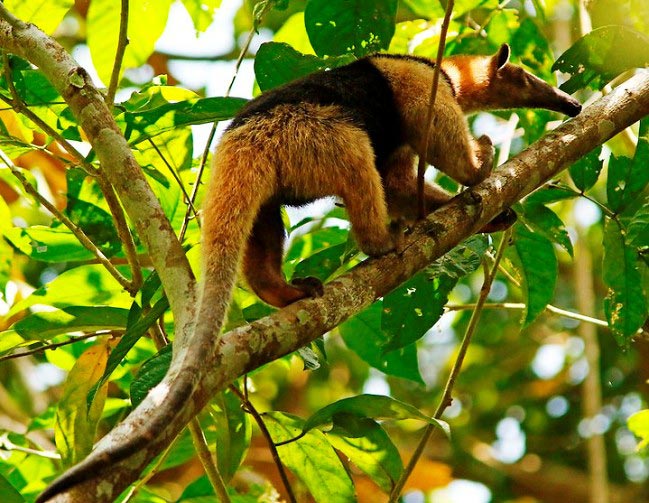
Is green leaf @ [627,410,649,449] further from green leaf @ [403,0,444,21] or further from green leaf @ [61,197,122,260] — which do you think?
green leaf @ [61,197,122,260]

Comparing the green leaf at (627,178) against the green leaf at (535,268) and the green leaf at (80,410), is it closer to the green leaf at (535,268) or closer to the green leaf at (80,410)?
the green leaf at (535,268)

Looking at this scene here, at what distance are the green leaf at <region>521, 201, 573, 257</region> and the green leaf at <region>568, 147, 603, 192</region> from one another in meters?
0.16

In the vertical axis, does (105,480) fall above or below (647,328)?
below

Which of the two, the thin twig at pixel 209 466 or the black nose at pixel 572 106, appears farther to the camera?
the black nose at pixel 572 106

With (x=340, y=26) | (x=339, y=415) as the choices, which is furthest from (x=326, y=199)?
(x=339, y=415)

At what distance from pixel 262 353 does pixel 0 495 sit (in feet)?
3.45

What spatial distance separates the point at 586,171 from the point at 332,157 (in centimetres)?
102

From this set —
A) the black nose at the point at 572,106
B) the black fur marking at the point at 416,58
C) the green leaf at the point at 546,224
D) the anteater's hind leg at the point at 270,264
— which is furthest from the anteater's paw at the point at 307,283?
the black nose at the point at 572,106

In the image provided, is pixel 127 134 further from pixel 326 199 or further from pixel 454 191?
pixel 454 191

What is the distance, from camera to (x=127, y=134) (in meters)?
3.32

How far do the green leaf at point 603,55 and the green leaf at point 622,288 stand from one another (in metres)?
0.61

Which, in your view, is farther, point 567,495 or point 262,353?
point 567,495

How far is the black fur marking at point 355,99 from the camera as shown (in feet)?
11.9

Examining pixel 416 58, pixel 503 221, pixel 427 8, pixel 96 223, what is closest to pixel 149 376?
pixel 96 223
